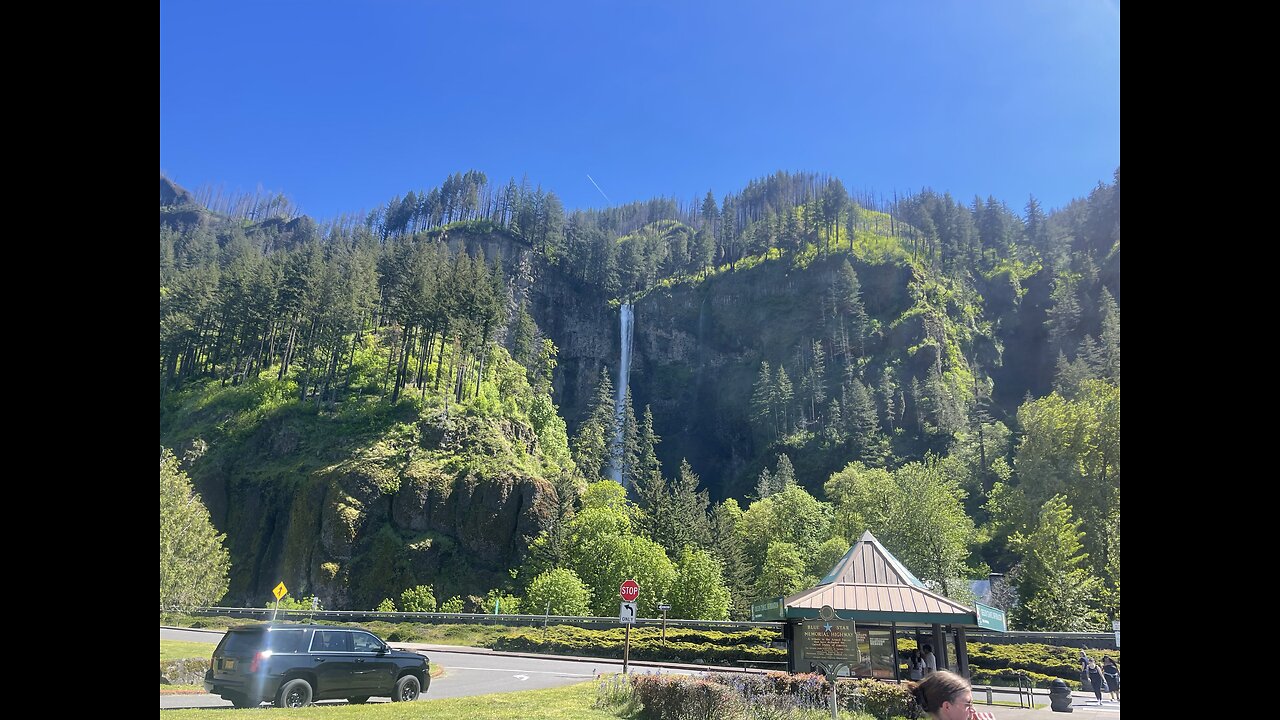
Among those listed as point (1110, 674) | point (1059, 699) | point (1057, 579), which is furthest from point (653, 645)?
point (1057, 579)

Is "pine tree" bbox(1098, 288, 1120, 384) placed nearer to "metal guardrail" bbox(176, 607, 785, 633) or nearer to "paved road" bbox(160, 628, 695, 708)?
"paved road" bbox(160, 628, 695, 708)

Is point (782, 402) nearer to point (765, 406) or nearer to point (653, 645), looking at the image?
point (765, 406)

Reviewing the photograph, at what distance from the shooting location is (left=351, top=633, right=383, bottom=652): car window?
1390cm

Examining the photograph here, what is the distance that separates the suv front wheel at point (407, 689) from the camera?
47.2 ft

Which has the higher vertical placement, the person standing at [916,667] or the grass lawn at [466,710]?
the grass lawn at [466,710]

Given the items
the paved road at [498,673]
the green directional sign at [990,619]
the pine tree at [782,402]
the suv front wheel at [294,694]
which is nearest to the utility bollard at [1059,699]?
the paved road at [498,673]

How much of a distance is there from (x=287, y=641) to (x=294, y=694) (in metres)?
0.91

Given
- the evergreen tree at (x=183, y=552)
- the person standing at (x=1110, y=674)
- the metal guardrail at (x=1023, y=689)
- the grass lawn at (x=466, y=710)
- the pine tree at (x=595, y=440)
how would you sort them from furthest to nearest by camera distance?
1. the pine tree at (x=595, y=440)
2. the evergreen tree at (x=183, y=552)
3. the person standing at (x=1110, y=674)
4. the metal guardrail at (x=1023, y=689)
5. the grass lawn at (x=466, y=710)

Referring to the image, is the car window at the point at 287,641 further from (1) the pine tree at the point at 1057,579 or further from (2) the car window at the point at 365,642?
(1) the pine tree at the point at 1057,579

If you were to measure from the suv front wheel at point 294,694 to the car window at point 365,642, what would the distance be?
4.08ft

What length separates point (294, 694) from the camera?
12594 mm

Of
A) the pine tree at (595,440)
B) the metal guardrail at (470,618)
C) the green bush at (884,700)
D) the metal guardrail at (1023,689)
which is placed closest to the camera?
the green bush at (884,700)
